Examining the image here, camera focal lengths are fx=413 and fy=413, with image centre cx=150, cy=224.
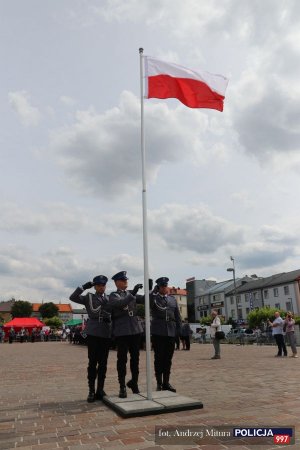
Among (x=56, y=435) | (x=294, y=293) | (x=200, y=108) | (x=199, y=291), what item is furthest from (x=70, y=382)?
(x=199, y=291)

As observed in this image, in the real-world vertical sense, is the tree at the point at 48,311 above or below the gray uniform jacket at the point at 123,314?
above

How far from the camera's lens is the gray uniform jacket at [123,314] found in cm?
615

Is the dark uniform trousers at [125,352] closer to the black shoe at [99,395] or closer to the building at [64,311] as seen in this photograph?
the black shoe at [99,395]

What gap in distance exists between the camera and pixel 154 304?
6.89m

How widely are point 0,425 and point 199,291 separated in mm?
92911

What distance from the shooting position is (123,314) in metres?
6.27

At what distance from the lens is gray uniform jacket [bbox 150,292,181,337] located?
6.80 m

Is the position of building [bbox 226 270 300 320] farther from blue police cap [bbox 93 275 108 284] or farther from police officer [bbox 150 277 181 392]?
blue police cap [bbox 93 275 108 284]

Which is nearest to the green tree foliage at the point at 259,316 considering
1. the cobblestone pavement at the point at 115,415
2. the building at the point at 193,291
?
the cobblestone pavement at the point at 115,415

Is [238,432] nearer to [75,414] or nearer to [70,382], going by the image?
[75,414]

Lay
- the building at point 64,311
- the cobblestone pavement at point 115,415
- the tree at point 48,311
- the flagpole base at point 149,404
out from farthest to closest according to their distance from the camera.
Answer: the building at point 64,311 < the tree at point 48,311 < the flagpole base at point 149,404 < the cobblestone pavement at point 115,415

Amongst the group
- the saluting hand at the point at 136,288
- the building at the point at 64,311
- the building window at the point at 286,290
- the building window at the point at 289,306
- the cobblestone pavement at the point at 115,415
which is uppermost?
the building at the point at 64,311

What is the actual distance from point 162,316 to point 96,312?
3.66 ft

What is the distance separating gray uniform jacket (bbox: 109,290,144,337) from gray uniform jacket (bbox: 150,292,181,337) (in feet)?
1.92
